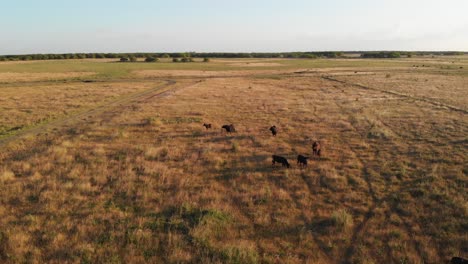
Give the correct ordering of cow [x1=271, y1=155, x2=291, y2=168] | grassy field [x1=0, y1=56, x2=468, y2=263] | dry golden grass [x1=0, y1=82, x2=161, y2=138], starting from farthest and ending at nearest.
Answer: dry golden grass [x1=0, y1=82, x2=161, y2=138], cow [x1=271, y1=155, x2=291, y2=168], grassy field [x1=0, y1=56, x2=468, y2=263]

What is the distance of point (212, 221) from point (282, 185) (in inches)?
164

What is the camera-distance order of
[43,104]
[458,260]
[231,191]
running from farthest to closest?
1. [43,104]
2. [231,191]
3. [458,260]

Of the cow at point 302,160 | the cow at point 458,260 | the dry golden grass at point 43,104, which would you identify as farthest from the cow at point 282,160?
the dry golden grass at point 43,104

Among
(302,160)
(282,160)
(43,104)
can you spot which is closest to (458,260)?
(302,160)

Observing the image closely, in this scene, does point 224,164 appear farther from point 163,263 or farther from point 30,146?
point 30,146

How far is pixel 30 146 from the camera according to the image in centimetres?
1822

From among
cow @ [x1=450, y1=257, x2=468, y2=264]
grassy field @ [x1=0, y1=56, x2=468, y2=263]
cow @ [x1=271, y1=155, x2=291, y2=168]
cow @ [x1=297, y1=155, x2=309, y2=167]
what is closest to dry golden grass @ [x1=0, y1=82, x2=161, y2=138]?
grassy field @ [x1=0, y1=56, x2=468, y2=263]

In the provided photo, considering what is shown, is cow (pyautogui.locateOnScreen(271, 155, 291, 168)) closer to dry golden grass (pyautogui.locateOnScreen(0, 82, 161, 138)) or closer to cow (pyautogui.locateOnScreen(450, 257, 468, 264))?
cow (pyautogui.locateOnScreen(450, 257, 468, 264))

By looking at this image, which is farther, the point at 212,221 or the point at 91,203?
the point at 91,203

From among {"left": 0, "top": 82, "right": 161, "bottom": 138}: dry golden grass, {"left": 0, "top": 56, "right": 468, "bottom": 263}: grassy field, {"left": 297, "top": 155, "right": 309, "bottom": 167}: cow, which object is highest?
{"left": 0, "top": 82, "right": 161, "bottom": 138}: dry golden grass

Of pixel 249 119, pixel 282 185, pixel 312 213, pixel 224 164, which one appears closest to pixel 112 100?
pixel 249 119

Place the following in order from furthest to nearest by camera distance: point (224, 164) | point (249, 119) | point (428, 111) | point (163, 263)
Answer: point (428, 111)
point (249, 119)
point (224, 164)
point (163, 263)

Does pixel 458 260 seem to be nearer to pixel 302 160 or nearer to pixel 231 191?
pixel 231 191

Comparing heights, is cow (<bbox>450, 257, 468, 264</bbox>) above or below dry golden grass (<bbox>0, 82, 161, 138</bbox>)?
below
